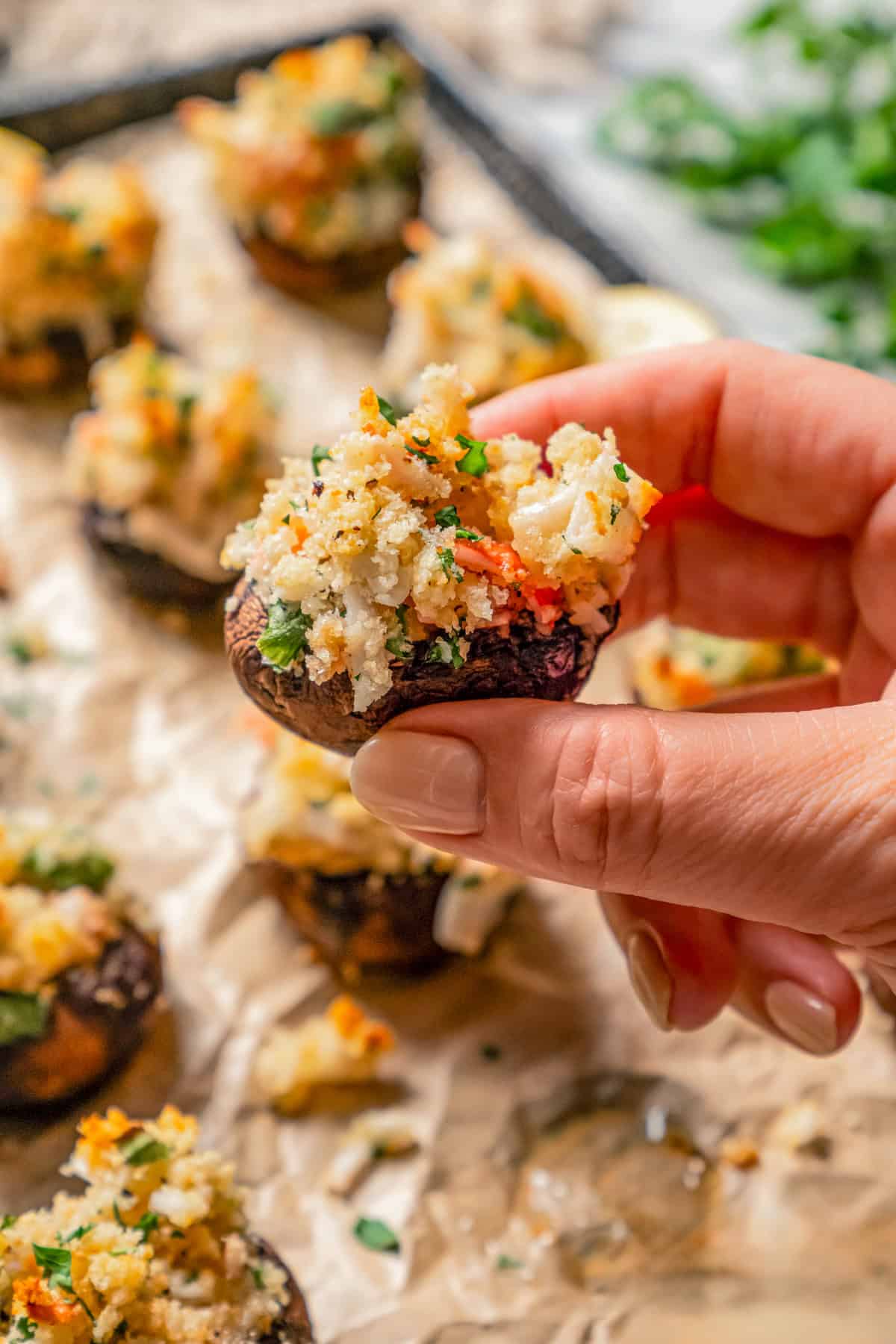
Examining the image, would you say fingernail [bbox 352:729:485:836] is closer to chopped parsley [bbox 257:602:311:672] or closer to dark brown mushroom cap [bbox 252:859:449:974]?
chopped parsley [bbox 257:602:311:672]

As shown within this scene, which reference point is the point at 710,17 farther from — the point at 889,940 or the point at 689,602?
the point at 889,940

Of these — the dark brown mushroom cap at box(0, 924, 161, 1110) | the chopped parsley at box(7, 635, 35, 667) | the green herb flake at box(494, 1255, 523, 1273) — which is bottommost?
the chopped parsley at box(7, 635, 35, 667)

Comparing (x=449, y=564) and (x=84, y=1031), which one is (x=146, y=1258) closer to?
(x=84, y=1031)

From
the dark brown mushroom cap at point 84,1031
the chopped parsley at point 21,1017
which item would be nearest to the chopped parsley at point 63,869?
the dark brown mushroom cap at point 84,1031

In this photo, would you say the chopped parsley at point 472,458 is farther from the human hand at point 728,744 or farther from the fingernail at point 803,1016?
the fingernail at point 803,1016

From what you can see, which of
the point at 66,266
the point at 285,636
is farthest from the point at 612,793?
the point at 66,266

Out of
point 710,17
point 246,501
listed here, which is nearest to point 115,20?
point 710,17

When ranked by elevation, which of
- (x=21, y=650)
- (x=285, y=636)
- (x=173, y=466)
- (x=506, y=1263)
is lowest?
(x=21, y=650)

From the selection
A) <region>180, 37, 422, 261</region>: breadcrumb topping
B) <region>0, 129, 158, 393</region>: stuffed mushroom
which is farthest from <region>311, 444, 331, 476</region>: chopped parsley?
<region>180, 37, 422, 261</region>: breadcrumb topping
